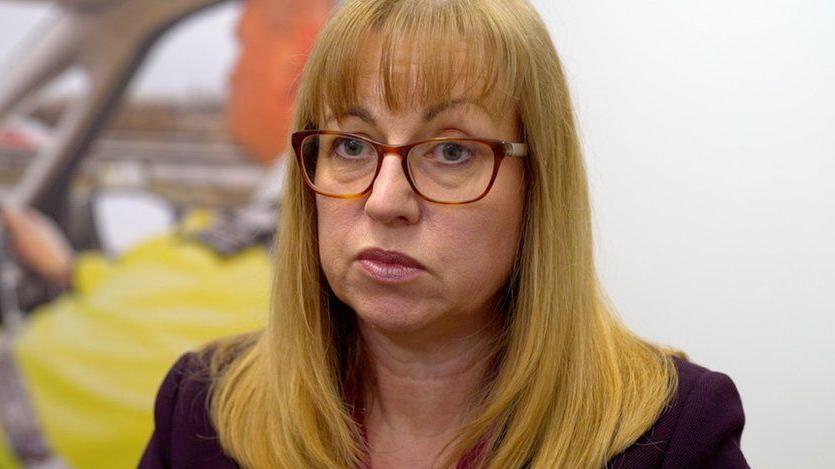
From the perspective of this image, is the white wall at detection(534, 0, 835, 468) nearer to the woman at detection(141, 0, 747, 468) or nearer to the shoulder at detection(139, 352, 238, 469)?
Result: the woman at detection(141, 0, 747, 468)

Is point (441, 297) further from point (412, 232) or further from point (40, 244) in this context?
point (40, 244)

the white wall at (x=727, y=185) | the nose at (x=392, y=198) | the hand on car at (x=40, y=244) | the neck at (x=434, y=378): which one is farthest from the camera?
the hand on car at (x=40, y=244)

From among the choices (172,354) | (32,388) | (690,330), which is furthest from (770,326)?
(32,388)

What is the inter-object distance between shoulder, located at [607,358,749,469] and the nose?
362 millimetres

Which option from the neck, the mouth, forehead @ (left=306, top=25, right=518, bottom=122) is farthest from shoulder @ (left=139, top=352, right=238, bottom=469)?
forehead @ (left=306, top=25, right=518, bottom=122)

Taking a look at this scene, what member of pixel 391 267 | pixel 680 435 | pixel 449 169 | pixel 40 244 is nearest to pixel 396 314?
pixel 391 267

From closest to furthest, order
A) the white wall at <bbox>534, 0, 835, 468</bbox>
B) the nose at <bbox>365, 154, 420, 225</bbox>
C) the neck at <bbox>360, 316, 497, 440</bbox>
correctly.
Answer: the nose at <bbox>365, 154, 420, 225</bbox> → the neck at <bbox>360, 316, 497, 440</bbox> → the white wall at <bbox>534, 0, 835, 468</bbox>

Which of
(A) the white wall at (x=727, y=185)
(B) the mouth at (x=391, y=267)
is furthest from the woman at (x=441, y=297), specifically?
(A) the white wall at (x=727, y=185)

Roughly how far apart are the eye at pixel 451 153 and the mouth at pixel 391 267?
0.11 meters

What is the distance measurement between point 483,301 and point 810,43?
90 cm

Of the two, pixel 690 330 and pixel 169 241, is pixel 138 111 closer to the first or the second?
Answer: pixel 169 241

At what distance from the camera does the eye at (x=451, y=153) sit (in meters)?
0.84

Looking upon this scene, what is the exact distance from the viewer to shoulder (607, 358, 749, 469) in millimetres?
875

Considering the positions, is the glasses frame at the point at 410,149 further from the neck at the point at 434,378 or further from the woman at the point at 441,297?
the neck at the point at 434,378
